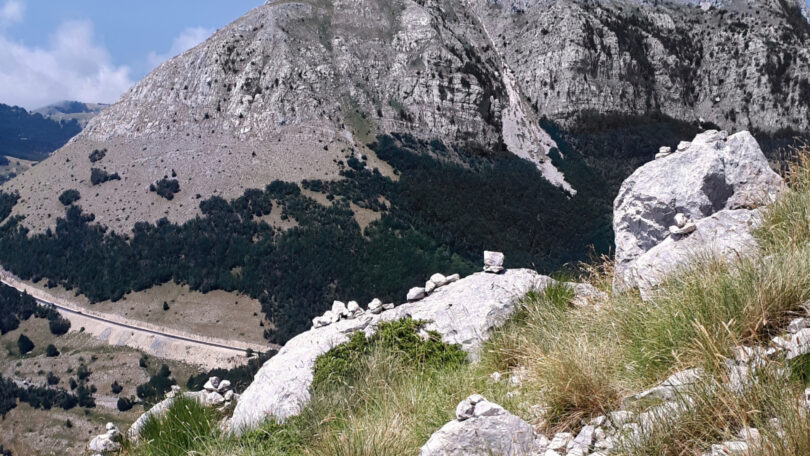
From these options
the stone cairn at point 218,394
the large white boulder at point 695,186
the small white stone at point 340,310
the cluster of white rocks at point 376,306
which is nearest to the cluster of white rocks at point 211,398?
the stone cairn at point 218,394

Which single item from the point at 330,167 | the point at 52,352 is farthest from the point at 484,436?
the point at 330,167

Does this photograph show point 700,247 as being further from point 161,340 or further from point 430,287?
point 161,340

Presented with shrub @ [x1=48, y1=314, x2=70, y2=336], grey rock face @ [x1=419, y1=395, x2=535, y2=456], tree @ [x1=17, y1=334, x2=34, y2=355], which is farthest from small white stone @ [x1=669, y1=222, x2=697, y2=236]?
tree @ [x1=17, y1=334, x2=34, y2=355]

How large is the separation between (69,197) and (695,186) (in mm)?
145188

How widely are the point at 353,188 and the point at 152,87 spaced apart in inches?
2691

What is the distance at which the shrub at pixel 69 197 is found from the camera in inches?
4966

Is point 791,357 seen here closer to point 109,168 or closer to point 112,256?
point 112,256

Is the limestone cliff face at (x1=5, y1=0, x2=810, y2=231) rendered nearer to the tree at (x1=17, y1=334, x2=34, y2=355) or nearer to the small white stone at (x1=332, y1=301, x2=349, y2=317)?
the tree at (x1=17, y1=334, x2=34, y2=355)

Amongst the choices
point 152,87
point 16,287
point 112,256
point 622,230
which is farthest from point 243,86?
point 622,230

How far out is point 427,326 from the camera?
33.0ft

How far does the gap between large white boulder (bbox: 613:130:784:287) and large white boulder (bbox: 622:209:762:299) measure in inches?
34.6

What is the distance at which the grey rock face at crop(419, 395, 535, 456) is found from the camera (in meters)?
4.91

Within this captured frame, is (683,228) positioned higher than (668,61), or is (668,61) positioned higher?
(668,61)

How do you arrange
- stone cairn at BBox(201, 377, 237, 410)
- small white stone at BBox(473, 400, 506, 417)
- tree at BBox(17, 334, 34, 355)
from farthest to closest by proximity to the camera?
1. tree at BBox(17, 334, 34, 355)
2. stone cairn at BBox(201, 377, 237, 410)
3. small white stone at BBox(473, 400, 506, 417)
